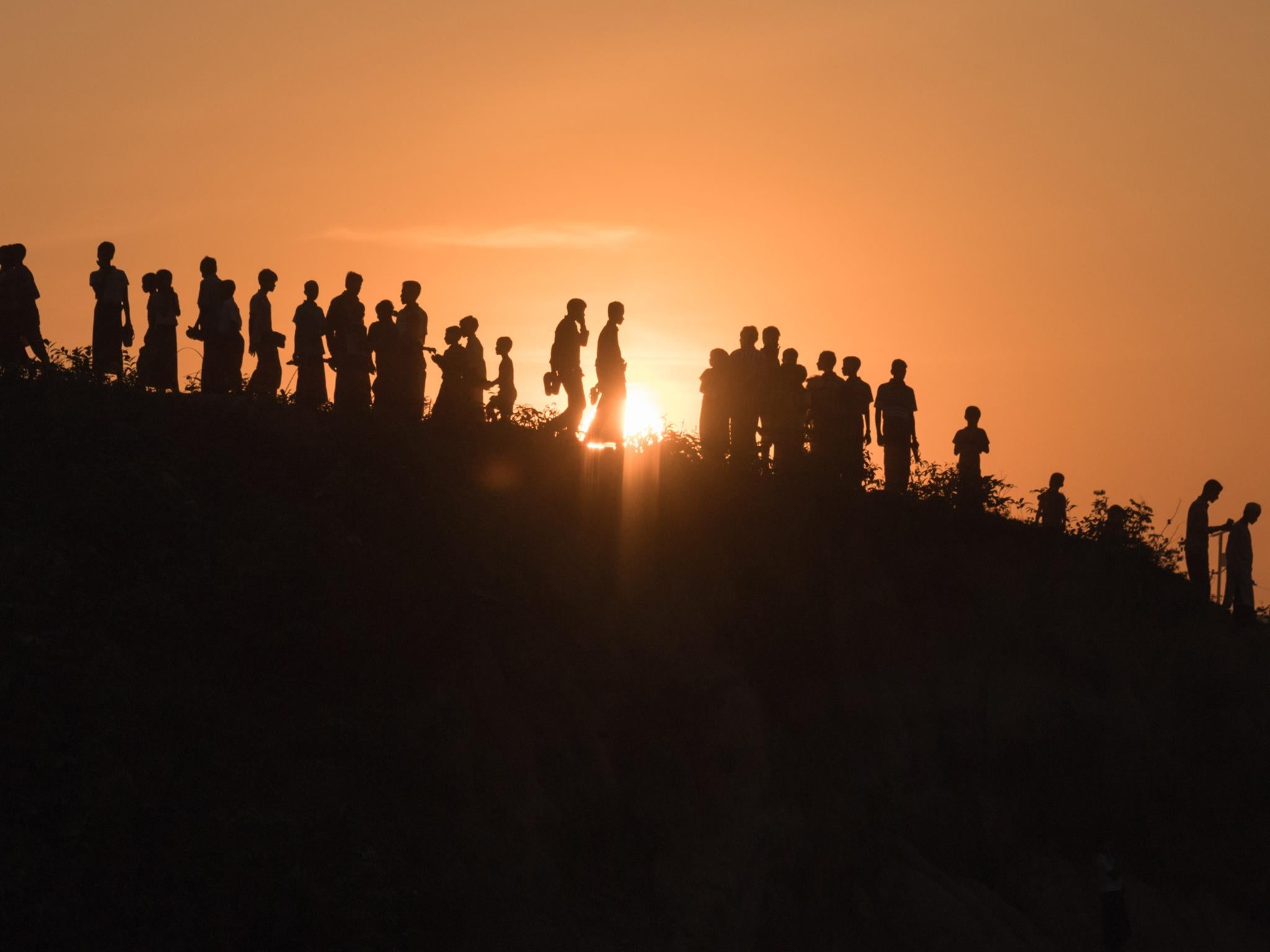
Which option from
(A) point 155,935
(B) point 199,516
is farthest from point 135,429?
(A) point 155,935

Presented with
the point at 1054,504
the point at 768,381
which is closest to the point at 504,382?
the point at 768,381

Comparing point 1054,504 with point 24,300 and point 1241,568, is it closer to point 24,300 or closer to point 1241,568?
point 1241,568

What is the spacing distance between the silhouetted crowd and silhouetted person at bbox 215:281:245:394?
0.07 feet

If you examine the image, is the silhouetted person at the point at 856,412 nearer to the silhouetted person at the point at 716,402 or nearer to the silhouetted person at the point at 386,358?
the silhouetted person at the point at 716,402

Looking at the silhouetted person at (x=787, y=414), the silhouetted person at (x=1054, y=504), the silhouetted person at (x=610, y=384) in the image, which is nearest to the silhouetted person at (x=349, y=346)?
the silhouetted person at (x=610, y=384)

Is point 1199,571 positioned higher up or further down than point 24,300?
further down

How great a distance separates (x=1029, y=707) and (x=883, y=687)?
1815mm

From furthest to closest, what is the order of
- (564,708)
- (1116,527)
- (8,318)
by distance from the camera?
(1116,527), (8,318), (564,708)

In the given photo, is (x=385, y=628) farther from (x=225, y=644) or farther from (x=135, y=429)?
(x=135, y=429)

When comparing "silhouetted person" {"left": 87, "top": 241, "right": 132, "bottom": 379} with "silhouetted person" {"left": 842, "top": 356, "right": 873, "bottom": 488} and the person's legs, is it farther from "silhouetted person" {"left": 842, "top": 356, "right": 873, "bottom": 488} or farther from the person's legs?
the person's legs

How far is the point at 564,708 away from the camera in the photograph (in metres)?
16.8

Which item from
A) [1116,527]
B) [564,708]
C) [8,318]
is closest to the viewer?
[564,708]

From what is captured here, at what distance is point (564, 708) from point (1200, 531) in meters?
9.53

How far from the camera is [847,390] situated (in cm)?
2198
